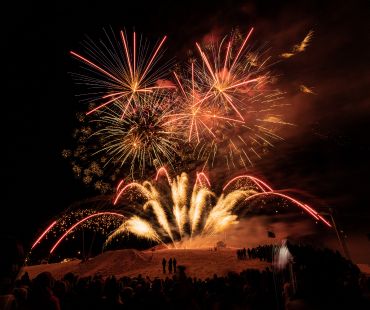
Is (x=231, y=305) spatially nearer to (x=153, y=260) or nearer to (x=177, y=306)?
(x=177, y=306)

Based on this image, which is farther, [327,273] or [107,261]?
[107,261]

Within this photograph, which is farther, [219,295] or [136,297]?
[136,297]

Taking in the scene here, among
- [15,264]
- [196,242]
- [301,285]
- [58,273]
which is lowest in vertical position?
[301,285]

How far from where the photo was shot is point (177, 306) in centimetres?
504

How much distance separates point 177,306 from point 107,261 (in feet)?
98.2

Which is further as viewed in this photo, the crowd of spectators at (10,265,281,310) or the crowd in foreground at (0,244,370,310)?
the crowd of spectators at (10,265,281,310)

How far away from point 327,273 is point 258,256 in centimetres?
2550

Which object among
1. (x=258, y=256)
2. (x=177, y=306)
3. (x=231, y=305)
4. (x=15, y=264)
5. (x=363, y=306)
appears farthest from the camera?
(x=258, y=256)

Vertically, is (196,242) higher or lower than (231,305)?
higher

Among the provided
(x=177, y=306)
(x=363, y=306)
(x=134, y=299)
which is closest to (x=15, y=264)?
(x=177, y=306)

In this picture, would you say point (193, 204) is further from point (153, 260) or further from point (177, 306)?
point (177, 306)

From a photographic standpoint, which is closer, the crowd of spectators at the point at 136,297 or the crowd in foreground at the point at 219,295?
the crowd in foreground at the point at 219,295

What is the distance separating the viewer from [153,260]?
1329 inches

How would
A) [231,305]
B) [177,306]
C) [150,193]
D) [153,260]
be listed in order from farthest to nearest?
[153,260], [150,193], [231,305], [177,306]
